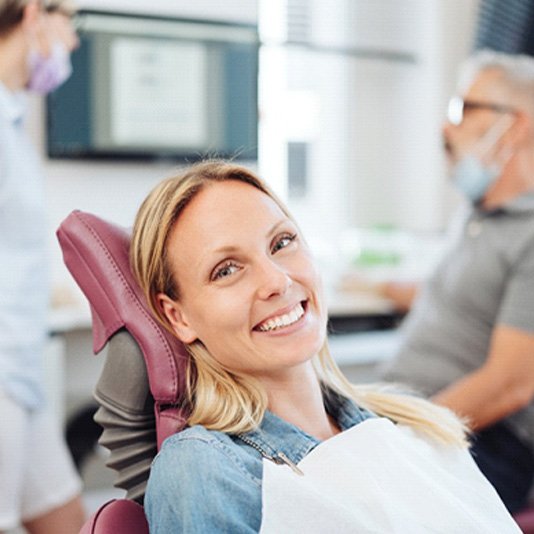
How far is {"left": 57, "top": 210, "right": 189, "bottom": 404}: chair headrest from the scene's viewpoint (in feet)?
3.70

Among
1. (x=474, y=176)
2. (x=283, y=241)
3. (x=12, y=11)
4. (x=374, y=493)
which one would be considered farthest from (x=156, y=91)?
(x=374, y=493)

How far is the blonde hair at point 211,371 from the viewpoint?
109cm

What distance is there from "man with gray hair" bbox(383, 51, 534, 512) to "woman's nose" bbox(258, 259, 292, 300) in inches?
34.9

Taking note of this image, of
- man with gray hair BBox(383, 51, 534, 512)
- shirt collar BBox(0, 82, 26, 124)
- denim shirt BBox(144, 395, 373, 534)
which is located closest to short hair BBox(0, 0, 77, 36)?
shirt collar BBox(0, 82, 26, 124)

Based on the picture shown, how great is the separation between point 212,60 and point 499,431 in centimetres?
178

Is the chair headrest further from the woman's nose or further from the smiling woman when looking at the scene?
the woman's nose

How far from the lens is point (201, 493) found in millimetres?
940

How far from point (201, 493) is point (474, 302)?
3.93 ft

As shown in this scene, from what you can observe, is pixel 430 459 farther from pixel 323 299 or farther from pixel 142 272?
pixel 142 272

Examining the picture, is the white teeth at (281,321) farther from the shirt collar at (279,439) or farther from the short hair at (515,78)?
the short hair at (515,78)

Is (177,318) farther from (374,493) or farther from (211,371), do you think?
(374,493)

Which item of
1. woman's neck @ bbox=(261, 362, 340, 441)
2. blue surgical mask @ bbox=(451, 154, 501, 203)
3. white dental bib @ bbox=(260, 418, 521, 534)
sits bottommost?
white dental bib @ bbox=(260, 418, 521, 534)

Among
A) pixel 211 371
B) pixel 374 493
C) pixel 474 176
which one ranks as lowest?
pixel 374 493

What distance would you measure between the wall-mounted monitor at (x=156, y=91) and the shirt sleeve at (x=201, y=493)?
2.05 metres
